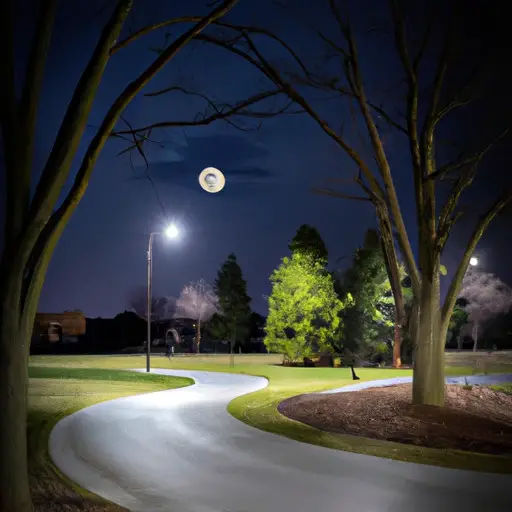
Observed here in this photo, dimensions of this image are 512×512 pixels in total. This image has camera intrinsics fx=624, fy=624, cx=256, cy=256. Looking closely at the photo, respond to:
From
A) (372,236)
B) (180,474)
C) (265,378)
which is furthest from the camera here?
(372,236)

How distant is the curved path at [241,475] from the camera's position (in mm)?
6527

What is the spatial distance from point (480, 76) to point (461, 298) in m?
46.9

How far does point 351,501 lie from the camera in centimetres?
662

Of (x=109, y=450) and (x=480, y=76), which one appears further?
(x=480, y=76)

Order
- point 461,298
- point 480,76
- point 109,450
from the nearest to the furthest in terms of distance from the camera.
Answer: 1. point 109,450
2. point 480,76
3. point 461,298

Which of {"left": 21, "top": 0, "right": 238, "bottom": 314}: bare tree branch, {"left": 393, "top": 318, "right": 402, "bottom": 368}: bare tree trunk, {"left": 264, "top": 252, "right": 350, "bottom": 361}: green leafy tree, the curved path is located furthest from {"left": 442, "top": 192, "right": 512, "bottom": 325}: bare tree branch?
{"left": 393, "top": 318, "right": 402, "bottom": 368}: bare tree trunk

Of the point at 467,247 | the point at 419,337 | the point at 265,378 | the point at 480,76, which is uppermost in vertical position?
the point at 480,76

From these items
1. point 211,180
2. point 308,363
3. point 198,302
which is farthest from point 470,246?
point 198,302

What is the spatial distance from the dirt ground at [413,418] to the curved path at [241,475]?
1715 mm

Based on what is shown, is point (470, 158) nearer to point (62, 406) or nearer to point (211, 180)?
point (211, 180)

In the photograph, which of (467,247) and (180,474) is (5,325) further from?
(467,247)

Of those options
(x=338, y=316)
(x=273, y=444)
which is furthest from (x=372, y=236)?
(x=273, y=444)

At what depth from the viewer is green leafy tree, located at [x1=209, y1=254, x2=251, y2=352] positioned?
157ft

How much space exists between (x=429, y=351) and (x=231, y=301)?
35217 mm
